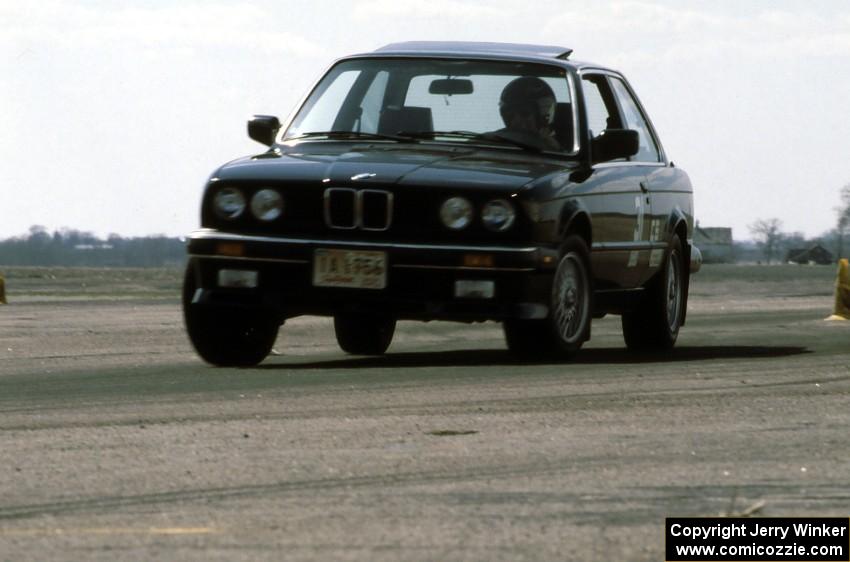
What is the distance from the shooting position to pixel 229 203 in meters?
10.9

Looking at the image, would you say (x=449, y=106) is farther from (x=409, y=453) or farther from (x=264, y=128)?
(x=409, y=453)

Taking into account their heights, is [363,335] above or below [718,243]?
above

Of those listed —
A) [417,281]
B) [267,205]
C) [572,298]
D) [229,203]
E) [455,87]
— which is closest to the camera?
[417,281]

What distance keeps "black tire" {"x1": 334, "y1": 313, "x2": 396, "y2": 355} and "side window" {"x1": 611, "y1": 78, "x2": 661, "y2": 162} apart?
197 centimetres

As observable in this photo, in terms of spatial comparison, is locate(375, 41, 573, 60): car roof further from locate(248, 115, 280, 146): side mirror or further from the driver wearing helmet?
locate(248, 115, 280, 146): side mirror

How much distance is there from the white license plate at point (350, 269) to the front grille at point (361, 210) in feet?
0.49

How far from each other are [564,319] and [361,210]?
136 cm

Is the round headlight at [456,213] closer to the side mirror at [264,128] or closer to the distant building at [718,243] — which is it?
the side mirror at [264,128]

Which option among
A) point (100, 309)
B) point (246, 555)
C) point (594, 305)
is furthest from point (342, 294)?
point (100, 309)

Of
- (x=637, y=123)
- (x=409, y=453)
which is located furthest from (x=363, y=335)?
(x=409, y=453)

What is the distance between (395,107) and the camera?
11922 millimetres

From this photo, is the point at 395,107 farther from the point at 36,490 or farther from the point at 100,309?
the point at 100,309

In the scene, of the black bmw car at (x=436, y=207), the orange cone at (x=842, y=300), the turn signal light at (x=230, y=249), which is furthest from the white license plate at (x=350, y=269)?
the orange cone at (x=842, y=300)

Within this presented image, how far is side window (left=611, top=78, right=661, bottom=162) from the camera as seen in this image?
13.1m
